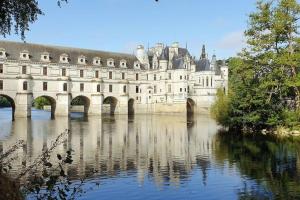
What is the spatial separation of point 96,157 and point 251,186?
28.8 ft

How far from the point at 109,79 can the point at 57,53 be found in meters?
9.98

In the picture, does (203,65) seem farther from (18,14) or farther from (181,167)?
(18,14)

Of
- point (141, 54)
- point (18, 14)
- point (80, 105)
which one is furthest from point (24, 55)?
point (18, 14)

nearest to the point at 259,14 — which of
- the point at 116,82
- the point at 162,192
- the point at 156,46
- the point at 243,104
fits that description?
the point at 243,104

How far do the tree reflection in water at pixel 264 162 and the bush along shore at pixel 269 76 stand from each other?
3.59 metres

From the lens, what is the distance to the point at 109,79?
2687 inches

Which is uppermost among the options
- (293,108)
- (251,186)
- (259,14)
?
(259,14)

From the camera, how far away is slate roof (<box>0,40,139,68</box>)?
188 feet

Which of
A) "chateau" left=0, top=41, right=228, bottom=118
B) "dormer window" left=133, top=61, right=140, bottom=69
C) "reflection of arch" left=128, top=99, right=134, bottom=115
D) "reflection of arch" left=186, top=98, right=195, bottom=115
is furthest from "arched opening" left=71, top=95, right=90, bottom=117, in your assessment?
"reflection of arch" left=186, top=98, right=195, bottom=115

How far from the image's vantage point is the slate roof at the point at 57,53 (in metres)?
57.2

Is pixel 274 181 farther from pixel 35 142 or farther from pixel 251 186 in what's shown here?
pixel 35 142

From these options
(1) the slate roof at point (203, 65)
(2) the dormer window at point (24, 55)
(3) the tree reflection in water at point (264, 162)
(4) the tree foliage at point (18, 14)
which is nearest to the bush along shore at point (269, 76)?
(3) the tree reflection in water at point (264, 162)

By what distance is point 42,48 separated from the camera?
61438mm

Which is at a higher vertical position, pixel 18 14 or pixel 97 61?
pixel 97 61
